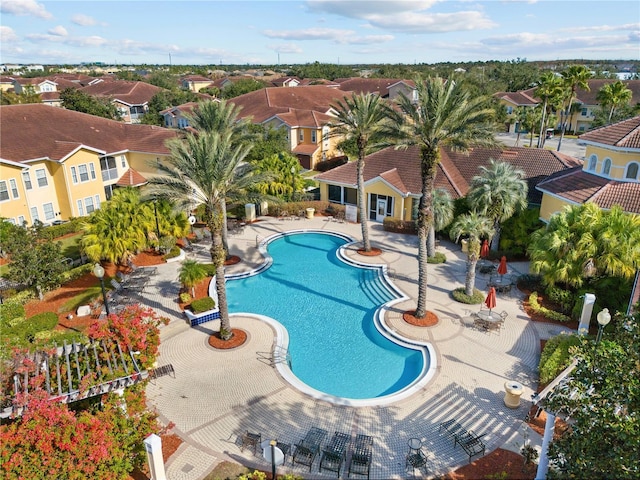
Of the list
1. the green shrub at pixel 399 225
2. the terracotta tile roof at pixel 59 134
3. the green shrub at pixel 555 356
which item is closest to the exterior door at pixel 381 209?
the green shrub at pixel 399 225

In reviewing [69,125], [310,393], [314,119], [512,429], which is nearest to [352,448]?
[310,393]

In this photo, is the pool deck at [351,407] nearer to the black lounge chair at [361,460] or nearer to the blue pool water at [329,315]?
the black lounge chair at [361,460]

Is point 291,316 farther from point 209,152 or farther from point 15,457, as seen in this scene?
point 15,457

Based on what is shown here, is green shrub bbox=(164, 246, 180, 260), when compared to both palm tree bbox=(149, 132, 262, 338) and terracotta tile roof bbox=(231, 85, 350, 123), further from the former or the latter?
terracotta tile roof bbox=(231, 85, 350, 123)

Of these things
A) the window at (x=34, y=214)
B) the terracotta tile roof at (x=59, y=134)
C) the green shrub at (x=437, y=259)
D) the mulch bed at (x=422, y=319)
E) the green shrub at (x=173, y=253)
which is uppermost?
the terracotta tile roof at (x=59, y=134)

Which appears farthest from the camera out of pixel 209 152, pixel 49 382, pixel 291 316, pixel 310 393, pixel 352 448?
pixel 291 316

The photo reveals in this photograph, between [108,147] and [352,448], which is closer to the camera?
[352,448]

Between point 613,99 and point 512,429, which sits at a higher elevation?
point 613,99

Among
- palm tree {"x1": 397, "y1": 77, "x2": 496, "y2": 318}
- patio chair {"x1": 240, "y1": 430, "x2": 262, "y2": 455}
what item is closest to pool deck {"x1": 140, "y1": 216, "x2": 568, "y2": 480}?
patio chair {"x1": 240, "y1": 430, "x2": 262, "y2": 455}
